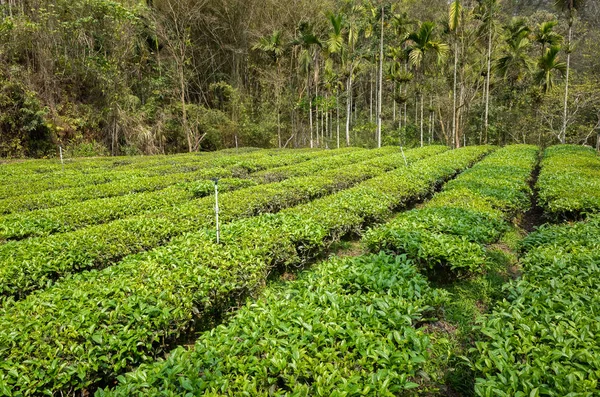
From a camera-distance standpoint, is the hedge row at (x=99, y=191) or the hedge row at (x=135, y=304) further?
the hedge row at (x=99, y=191)

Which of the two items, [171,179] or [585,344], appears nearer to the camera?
[585,344]

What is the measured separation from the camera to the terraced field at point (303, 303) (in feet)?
7.58

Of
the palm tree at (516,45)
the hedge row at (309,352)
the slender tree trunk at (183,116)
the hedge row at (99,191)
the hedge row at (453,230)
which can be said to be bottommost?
the hedge row at (309,352)

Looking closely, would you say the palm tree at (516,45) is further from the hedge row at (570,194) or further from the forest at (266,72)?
the hedge row at (570,194)

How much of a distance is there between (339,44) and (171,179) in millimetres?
17247

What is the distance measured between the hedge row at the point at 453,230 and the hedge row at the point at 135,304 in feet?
4.08

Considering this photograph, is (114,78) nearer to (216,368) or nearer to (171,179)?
(171,179)

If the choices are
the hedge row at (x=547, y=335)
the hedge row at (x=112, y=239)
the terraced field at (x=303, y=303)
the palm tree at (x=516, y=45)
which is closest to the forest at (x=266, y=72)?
the palm tree at (x=516, y=45)

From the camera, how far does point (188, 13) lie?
26281 mm

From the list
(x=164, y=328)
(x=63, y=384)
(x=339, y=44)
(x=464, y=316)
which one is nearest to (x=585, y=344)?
(x=464, y=316)

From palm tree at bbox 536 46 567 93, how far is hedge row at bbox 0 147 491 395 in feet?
84.1

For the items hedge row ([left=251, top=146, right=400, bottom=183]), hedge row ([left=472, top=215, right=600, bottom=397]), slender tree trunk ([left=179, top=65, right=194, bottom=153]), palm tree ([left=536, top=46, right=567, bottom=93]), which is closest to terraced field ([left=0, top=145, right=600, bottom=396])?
hedge row ([left=472, top=215, right=600, bottom=397])

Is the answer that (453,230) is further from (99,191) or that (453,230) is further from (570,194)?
(99,191)

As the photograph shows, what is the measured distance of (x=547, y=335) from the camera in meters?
2.46
